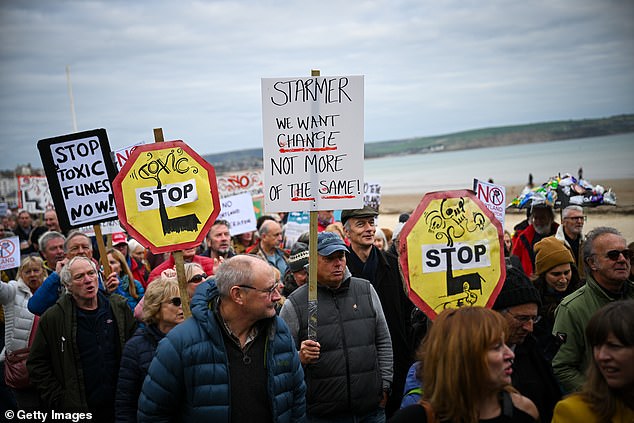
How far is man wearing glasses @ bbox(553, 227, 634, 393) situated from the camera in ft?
13.0

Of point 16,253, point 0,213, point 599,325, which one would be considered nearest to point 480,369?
point 599,325

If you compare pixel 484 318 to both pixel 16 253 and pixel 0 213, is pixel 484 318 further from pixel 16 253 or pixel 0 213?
pixel 0 213

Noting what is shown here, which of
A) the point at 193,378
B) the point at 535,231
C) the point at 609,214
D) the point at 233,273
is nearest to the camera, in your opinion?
the point at 193,378

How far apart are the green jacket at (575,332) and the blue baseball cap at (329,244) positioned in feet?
5.17

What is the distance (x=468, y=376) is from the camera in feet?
8.89

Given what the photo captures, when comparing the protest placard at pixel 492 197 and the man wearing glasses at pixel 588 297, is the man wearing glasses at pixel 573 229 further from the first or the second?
the man wearing glasses at pixel 588 297

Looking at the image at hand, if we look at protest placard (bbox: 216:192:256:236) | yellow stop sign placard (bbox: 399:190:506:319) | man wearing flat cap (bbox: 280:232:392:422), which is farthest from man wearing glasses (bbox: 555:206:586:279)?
protest placard (bbox: 216:192:256:236)

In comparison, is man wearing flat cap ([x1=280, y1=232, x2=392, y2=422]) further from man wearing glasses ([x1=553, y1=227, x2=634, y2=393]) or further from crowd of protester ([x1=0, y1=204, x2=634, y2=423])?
man wearing glasses ([x1=553, y1=227, x2=634, y2=393])

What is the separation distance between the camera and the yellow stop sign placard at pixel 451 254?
13.1ft

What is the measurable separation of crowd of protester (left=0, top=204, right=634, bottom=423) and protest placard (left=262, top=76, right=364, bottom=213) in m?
0.51

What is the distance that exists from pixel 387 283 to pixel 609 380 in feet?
9.79

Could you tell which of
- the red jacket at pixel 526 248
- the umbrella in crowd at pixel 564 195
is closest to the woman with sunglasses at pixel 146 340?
the red jacket at pixel 526 248

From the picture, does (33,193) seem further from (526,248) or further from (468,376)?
(468,376)

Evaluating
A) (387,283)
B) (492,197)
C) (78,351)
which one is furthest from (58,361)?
(492,197)
